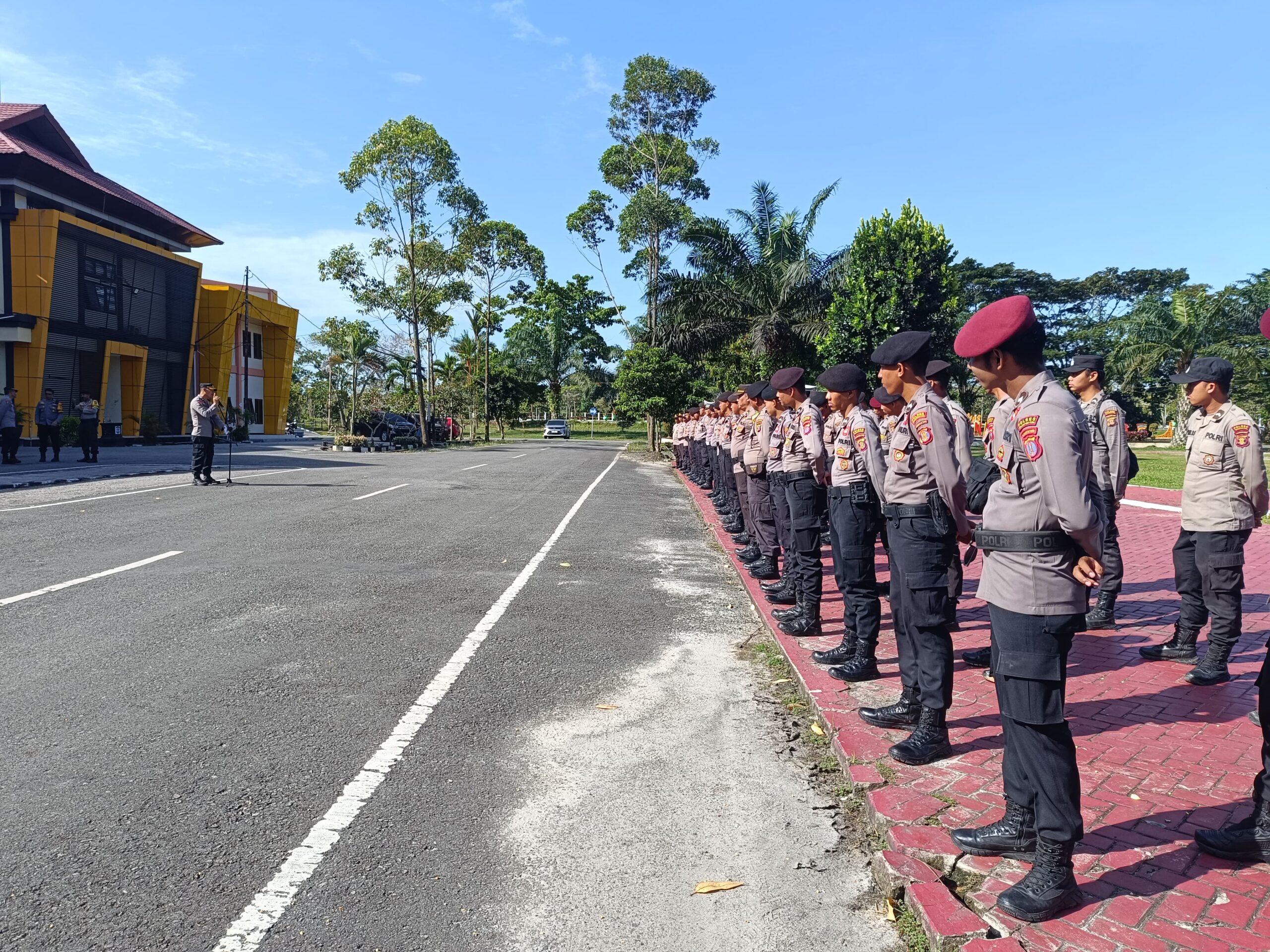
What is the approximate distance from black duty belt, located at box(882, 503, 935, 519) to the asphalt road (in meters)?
1.33

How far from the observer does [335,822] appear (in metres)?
3.22

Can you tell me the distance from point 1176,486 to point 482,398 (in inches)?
1745

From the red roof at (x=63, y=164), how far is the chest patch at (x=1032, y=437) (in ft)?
112

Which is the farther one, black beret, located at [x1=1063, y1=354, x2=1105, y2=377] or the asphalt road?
black beret, located at [x1=1063, y1=354, x2=1105, y2=377]

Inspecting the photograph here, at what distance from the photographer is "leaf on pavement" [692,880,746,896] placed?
2.89m

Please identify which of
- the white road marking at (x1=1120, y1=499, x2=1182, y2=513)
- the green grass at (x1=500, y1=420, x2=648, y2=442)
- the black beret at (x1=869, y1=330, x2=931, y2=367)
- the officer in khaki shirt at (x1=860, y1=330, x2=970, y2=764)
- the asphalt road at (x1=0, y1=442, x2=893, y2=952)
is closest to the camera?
the asphalt road at (x1=0, y1=442, x2=893, y2=952)

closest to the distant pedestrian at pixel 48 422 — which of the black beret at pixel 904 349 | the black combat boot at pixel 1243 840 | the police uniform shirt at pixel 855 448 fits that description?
the police uniform shirt at pixel 855 448

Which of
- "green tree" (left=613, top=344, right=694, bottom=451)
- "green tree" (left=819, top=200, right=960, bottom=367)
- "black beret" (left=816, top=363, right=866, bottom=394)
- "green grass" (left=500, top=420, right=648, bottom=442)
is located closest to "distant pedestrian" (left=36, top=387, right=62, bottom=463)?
"green tree" (left=613, top=344, right=694, bottom=451)

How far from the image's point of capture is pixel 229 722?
414cm

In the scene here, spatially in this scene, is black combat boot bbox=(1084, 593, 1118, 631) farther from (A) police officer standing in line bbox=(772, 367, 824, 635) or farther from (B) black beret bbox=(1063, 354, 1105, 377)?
(A) police officer standing in line bbox=(772, 367, 824, 635)

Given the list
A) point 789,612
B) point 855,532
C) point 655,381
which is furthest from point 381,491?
point 655,381

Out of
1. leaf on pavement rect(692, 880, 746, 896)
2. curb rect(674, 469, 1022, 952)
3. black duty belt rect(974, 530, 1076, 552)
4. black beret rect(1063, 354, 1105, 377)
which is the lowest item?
leaf on pavement rect(692, 880, 746, 896)

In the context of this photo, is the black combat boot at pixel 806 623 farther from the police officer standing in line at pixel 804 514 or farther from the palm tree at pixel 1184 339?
the palm tree at pixel 1184 339

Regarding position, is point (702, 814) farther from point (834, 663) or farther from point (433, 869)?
point (834, 663)
